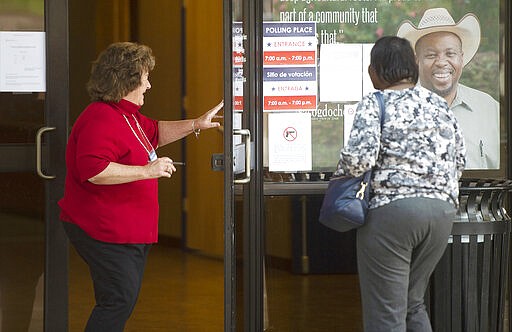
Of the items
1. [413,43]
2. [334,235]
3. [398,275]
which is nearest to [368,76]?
[413,43]

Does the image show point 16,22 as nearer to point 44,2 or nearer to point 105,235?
point 44,2

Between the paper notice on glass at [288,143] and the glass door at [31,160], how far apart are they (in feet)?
3.41

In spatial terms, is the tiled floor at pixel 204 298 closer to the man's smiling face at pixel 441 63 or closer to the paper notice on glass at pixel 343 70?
the paper notice on glass at pixel 343 70

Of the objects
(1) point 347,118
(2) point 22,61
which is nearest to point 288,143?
(1) point 347,118

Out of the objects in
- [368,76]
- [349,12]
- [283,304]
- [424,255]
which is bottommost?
[283,304]

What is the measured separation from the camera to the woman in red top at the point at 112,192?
444 centimetres

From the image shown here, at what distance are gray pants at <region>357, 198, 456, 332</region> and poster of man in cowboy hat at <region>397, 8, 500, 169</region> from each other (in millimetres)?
946

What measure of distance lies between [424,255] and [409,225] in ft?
0.66

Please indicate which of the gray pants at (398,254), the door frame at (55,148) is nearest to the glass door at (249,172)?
the gray pants at (398,254)

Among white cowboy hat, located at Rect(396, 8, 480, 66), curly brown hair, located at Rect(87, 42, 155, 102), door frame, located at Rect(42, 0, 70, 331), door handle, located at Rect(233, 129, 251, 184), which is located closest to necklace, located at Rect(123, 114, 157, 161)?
curly brown hair, located at Rect(87, 42, 155, 102)

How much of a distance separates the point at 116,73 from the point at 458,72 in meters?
1.71

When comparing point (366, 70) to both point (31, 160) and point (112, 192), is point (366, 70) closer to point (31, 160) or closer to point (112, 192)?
point (112, 192)

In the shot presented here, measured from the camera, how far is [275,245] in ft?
17.3

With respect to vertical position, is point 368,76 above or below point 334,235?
above
